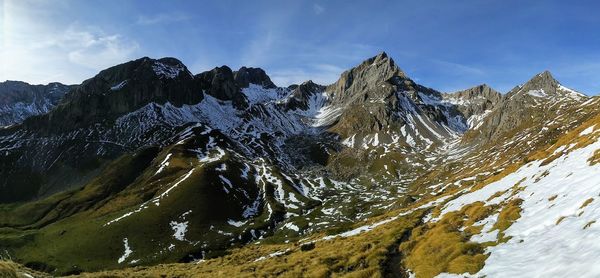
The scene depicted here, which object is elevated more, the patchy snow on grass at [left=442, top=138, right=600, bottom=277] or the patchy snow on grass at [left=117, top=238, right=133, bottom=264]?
the patchy snow on grass at [left=442, top=138, right=600, bottom=277]

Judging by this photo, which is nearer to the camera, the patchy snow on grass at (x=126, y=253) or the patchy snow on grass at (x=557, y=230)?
the patchy snow on grass at (x=557, y=230)

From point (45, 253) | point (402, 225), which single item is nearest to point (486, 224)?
point (402, 225)

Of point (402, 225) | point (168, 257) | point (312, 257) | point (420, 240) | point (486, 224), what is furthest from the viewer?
point (168, 257)

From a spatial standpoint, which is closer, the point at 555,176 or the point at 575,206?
the point at 575,206

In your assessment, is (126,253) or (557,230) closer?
(557,230)

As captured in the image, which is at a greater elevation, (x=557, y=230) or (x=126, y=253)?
(x=557, y=230)

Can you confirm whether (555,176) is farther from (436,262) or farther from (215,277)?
(215,277)

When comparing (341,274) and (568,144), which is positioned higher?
(568,144)

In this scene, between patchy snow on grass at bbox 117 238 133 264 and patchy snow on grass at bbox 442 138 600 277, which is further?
patchy snow on grass at bbox 117 238 133 264

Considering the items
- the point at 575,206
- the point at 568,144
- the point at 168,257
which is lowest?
the point at 168,257

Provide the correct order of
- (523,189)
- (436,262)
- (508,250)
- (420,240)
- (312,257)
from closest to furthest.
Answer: (508,250) → (436,262) → (420,240) → (523,189) → (312,257)

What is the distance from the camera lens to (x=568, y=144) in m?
63.4

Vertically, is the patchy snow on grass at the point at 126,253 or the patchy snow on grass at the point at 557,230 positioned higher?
the patchy snow on grass at the point at 557,230

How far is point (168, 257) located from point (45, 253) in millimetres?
56254
